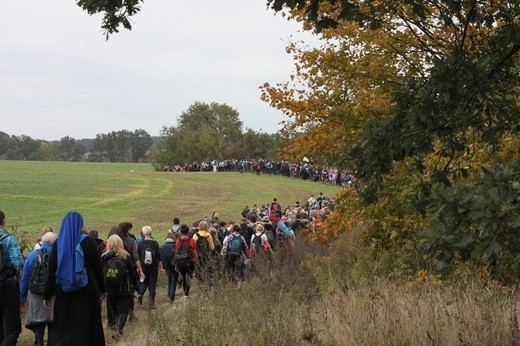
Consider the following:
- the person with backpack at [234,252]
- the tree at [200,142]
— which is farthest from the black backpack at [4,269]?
the tree at [200,142]

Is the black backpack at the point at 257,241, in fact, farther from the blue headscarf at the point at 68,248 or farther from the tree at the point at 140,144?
the tree at the point at 140,144

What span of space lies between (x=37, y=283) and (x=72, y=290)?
4.43ft

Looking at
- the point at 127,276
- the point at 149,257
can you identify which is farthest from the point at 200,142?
the point at 127,276

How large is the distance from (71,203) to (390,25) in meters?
37.0

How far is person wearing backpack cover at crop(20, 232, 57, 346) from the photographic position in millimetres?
8617

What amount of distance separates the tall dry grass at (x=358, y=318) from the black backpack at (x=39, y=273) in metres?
1.37

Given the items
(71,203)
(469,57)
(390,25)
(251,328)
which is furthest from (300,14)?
(71,203)

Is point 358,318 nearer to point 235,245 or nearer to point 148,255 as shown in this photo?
point 148,255

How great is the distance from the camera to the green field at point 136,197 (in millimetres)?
37188

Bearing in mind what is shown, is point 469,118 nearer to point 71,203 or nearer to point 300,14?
point 300,14

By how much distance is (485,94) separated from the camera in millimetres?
7441

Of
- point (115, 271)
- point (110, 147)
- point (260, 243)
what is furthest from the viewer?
point (110, 147)

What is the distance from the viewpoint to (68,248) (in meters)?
7.57

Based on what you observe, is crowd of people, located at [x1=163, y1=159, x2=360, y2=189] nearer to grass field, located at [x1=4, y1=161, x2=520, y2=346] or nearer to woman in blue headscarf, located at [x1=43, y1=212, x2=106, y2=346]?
grass field, located at [x1=4, y1=161, x2=520, y2=346]
